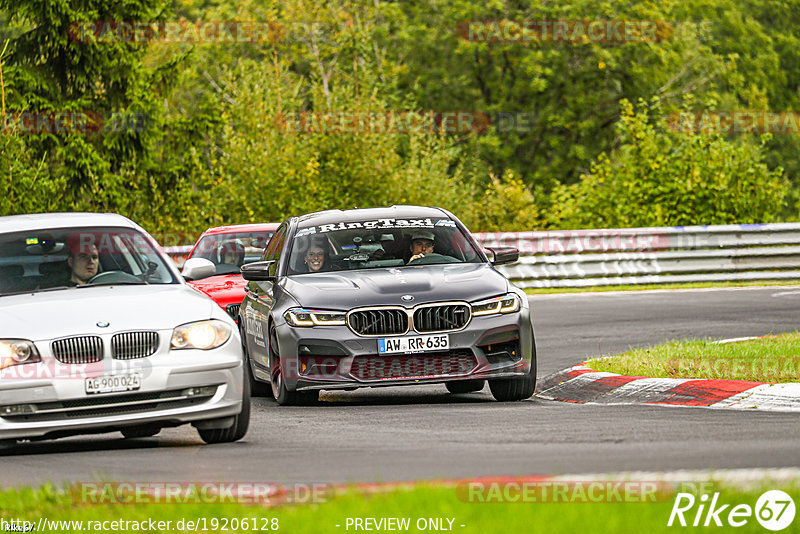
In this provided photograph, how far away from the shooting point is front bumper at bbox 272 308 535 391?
11352 mm

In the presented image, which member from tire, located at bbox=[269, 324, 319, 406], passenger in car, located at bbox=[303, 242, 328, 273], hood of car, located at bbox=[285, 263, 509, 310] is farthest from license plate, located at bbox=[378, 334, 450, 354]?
passenger in car, located at bbox=[303, 242, 328, 273]

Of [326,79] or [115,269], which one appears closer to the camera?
[115,269]

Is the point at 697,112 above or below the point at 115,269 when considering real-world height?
below

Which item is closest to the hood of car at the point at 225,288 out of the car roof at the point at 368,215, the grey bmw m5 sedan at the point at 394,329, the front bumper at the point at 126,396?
the car roof at the point at 368,215

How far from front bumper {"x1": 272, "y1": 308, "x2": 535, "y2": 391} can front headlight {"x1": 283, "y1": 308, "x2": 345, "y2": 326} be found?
0.05 meters

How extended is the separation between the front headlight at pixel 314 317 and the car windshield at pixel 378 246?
1.02 m

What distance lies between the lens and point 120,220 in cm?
1102

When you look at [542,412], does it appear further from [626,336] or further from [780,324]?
[780,324]

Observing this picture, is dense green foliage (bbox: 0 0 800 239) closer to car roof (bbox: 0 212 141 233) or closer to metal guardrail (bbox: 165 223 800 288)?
metal guardrail (bbox: 165 223 800 288)

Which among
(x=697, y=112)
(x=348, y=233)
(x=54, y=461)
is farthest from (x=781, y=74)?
(x=54, y=461)

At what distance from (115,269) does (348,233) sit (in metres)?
2.77

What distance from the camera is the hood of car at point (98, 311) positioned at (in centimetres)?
→ 908

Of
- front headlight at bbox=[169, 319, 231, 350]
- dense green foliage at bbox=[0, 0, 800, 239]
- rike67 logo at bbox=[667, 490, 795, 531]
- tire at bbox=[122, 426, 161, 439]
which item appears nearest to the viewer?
rike67 logo at bbox=[667, 490, 795, 531]

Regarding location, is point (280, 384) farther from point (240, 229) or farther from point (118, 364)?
point (240, 229)
